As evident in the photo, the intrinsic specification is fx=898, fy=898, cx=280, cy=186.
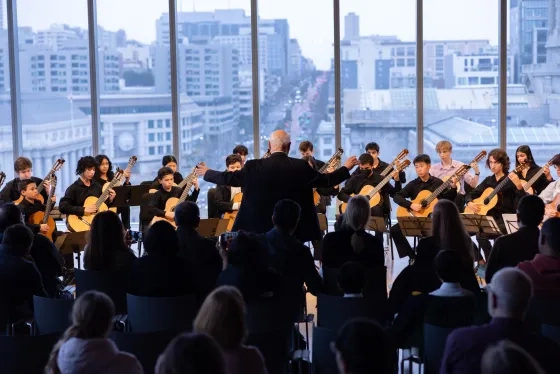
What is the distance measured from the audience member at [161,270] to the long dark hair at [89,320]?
4.80 ft

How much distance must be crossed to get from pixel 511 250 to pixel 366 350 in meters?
2.96

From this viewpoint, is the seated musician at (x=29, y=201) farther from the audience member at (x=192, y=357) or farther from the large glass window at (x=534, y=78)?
the audience member at (x=192, y=357)

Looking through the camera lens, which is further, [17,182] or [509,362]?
[17,182]

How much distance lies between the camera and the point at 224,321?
3342 mm

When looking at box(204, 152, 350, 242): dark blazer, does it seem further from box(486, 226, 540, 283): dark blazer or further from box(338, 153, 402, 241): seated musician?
box(338, 153, 402, 241): seated musician

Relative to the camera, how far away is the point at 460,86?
11422 mm

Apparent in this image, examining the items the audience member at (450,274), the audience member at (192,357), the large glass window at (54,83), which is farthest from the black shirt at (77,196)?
the audience member at (192,357)

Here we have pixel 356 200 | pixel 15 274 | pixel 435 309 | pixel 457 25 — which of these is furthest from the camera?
pixel 457 25

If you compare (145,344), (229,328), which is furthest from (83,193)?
(229,328)

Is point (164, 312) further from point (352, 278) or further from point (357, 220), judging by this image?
point (357, 220)

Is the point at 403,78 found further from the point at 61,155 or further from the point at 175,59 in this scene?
the point at 61,155

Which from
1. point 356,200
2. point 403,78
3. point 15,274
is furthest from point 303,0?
point 15,274

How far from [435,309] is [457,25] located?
7383 mm

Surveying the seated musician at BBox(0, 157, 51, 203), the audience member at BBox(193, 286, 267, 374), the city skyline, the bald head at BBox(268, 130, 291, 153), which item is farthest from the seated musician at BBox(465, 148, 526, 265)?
the audience member at BBox(193, 286, 267, 374)
